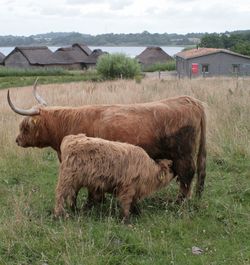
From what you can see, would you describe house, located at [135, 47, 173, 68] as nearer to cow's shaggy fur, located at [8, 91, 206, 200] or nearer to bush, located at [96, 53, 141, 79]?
bush, located at [96, 53, 141, 79]

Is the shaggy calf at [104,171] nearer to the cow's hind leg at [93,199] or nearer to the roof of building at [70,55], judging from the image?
the cow's hind leg at [93,199]

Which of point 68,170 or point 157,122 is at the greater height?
point 157,122

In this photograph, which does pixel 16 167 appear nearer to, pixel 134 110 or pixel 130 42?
pixel 134 110

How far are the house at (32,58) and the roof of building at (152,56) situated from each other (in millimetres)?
14577

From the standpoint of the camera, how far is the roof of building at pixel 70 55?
67.9 meters

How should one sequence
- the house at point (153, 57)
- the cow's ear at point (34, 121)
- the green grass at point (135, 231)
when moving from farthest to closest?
the house at point (153, 57) → the cow's ear at point (34, 121) → the green grass at point (135, 231)

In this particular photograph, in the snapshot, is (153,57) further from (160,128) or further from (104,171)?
(104,171)

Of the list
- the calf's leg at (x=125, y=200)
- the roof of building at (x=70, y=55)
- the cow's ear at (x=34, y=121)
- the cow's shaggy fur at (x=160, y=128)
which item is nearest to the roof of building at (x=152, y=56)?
the roof of building at (x=70, y=55)

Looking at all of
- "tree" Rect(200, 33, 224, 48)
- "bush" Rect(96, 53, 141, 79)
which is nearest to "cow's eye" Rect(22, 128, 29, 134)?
"bush" Rect(96, 53, 141, 79)

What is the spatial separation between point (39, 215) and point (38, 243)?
0.89m

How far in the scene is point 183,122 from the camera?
5902 millimetres

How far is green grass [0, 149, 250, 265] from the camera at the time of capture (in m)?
4.45

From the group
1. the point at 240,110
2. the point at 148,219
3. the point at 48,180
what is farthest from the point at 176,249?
the point at 240,110

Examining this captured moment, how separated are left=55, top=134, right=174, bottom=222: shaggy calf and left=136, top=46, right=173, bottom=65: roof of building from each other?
6990cm
